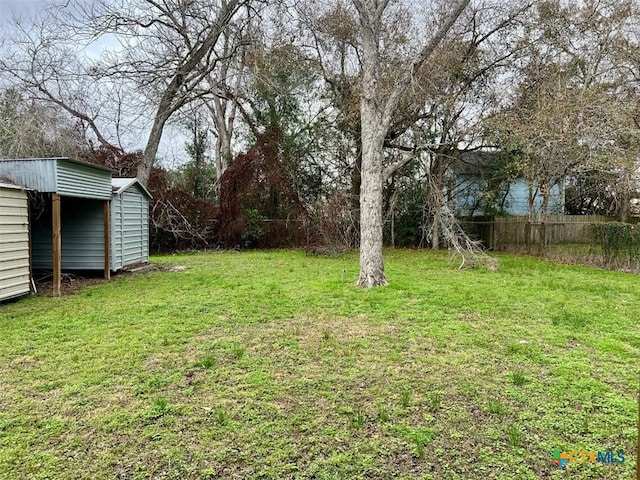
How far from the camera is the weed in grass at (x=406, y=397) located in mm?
2541

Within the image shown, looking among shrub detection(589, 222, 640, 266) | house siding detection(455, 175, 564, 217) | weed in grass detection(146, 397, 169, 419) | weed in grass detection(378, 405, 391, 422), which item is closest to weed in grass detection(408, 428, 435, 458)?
weed in grass detection(378, 405, 391, 422)

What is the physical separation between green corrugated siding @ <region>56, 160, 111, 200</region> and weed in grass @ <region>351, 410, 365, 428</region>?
214 inches

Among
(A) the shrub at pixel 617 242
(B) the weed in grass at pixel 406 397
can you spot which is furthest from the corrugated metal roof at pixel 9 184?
(A) the shrub at pixel 617 242

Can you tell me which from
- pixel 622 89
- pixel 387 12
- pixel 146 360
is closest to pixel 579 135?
pixel 622 89

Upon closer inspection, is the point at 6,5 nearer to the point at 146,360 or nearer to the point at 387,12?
the point at 387,12

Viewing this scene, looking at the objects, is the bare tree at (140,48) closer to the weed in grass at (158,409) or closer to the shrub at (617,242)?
the weed in grass at (158,409)

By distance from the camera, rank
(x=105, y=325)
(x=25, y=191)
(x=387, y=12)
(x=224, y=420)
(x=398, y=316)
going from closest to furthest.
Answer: (x=224, y=420), (x=105, y=325), (x=398, y=316), (x=25, y=191), (x=387, y=12)

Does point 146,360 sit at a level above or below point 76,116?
below

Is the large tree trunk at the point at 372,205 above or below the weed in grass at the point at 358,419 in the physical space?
above

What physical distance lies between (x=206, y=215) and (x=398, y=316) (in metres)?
9.93

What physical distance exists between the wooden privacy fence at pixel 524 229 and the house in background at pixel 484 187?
0.94 metres

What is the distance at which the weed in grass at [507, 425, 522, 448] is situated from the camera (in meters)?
2.09

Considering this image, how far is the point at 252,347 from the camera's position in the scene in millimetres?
3654

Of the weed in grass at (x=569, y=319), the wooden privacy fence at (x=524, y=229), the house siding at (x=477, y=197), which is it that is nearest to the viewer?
the weed in grass at (x=569, y=319)
